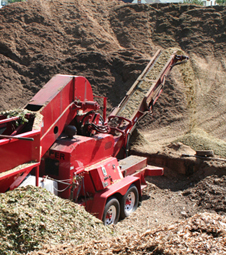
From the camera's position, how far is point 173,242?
3871mm

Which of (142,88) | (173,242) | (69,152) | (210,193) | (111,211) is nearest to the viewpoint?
(173,242)

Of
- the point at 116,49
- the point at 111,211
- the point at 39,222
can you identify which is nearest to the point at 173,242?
the point at 39,222

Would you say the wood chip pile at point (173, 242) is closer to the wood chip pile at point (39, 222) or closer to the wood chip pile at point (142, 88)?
the wood chip pile at point (39, 222)

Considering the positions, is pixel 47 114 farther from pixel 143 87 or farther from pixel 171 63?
pixel 171 63

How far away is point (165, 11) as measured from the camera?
21.4 meters

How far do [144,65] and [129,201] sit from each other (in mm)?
10206

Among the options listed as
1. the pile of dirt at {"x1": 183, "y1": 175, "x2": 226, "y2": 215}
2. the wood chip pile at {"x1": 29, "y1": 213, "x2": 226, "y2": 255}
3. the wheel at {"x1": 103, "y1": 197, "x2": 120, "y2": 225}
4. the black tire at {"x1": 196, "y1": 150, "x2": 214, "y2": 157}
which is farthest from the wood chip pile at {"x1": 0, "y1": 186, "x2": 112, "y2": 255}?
the black tire at {"x1": 196, "y1": 150, "x2": 214, "y2": 157}

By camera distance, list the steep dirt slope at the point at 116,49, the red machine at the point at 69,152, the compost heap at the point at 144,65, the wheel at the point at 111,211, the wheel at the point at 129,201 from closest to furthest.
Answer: the red machine at the point at 69,152 < the wheel at the point at 111,211 < the wheel at the point at 129,201 < the compost heap at the point at 144,65 < the steep dirt slope at the point at 116,49

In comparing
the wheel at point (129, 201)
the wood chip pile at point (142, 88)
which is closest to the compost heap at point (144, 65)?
the wheel at point (129, 201)

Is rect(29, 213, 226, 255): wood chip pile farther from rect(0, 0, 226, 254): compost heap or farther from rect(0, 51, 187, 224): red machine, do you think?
rect(0, 51, 187, 224): red machine

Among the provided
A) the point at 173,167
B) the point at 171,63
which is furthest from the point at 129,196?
the point at 171,63

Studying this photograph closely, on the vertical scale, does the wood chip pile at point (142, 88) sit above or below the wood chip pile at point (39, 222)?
above

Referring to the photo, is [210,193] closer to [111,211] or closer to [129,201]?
[129,201]

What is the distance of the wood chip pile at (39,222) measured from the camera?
4.73 metres
